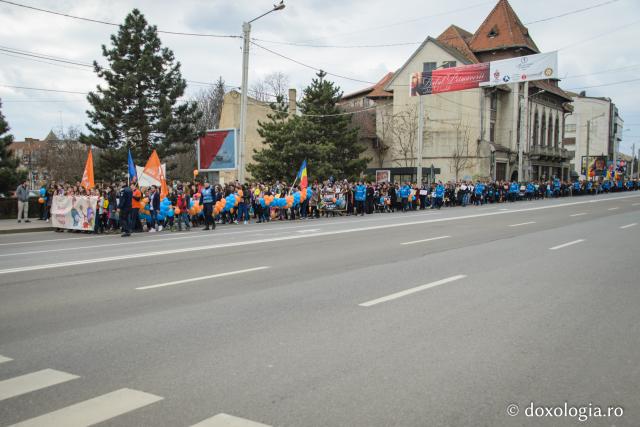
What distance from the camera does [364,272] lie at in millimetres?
9344

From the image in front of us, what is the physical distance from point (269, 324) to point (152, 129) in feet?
109

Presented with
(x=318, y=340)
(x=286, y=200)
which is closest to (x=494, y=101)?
(x=286, y=200)

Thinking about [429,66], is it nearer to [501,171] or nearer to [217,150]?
[501,171]

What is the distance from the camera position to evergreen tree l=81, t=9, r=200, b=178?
35344 mm

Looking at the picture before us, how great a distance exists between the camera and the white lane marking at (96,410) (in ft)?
11.8

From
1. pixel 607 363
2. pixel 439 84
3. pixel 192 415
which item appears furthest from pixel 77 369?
pixel 439 84

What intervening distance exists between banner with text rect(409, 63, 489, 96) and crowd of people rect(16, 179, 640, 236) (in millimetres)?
7572

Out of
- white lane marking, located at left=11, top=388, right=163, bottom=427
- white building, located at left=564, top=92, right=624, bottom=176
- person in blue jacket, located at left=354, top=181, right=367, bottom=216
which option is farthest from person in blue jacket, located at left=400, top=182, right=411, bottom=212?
white building, located at left=564, top=92, right=624, bottom=176

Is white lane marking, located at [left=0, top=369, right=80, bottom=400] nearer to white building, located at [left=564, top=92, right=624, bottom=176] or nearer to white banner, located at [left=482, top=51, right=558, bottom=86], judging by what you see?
white banner, located at [left=482, top=51, right=558, bottom=86]

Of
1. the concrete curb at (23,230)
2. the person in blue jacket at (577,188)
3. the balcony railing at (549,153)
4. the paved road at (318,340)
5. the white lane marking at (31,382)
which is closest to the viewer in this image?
the paved road at (318,340)

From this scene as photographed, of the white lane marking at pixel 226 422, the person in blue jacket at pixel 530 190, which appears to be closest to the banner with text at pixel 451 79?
the person in blue jacket at pixel 530 190

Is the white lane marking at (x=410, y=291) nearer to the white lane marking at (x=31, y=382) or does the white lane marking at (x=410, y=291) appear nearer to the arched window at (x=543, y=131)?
the white lane marking at (x=31, y=382)

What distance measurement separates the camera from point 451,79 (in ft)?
133

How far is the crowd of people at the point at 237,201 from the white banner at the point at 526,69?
7855mm
